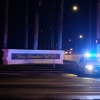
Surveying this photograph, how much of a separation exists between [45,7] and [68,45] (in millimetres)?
87796

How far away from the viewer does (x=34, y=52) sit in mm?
36938

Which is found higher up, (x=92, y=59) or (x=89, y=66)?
(x=92, y=59)

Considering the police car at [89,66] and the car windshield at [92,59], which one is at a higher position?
the car windshield at [92,59]

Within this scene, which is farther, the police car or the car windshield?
the car windshield

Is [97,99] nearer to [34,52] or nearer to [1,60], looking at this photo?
[34,52]

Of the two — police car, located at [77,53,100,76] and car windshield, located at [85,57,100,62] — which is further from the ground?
car windshield, located at [85,57,100,62]

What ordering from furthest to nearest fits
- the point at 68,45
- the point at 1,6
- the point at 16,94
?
the point at 68,45
the point at 1,6
the point at 16,94

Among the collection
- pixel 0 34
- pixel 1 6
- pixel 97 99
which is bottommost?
pixel 97 99

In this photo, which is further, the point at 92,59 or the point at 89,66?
the point at 92,59

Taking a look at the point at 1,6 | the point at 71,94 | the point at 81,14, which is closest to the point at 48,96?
the point at 71,94

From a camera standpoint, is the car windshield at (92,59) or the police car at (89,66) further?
the car windshield at (92,59)

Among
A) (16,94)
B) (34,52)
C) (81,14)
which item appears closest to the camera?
(16,94)

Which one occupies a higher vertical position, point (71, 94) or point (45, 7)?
point (45, 7)

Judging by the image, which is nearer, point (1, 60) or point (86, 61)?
point (86, 61)
